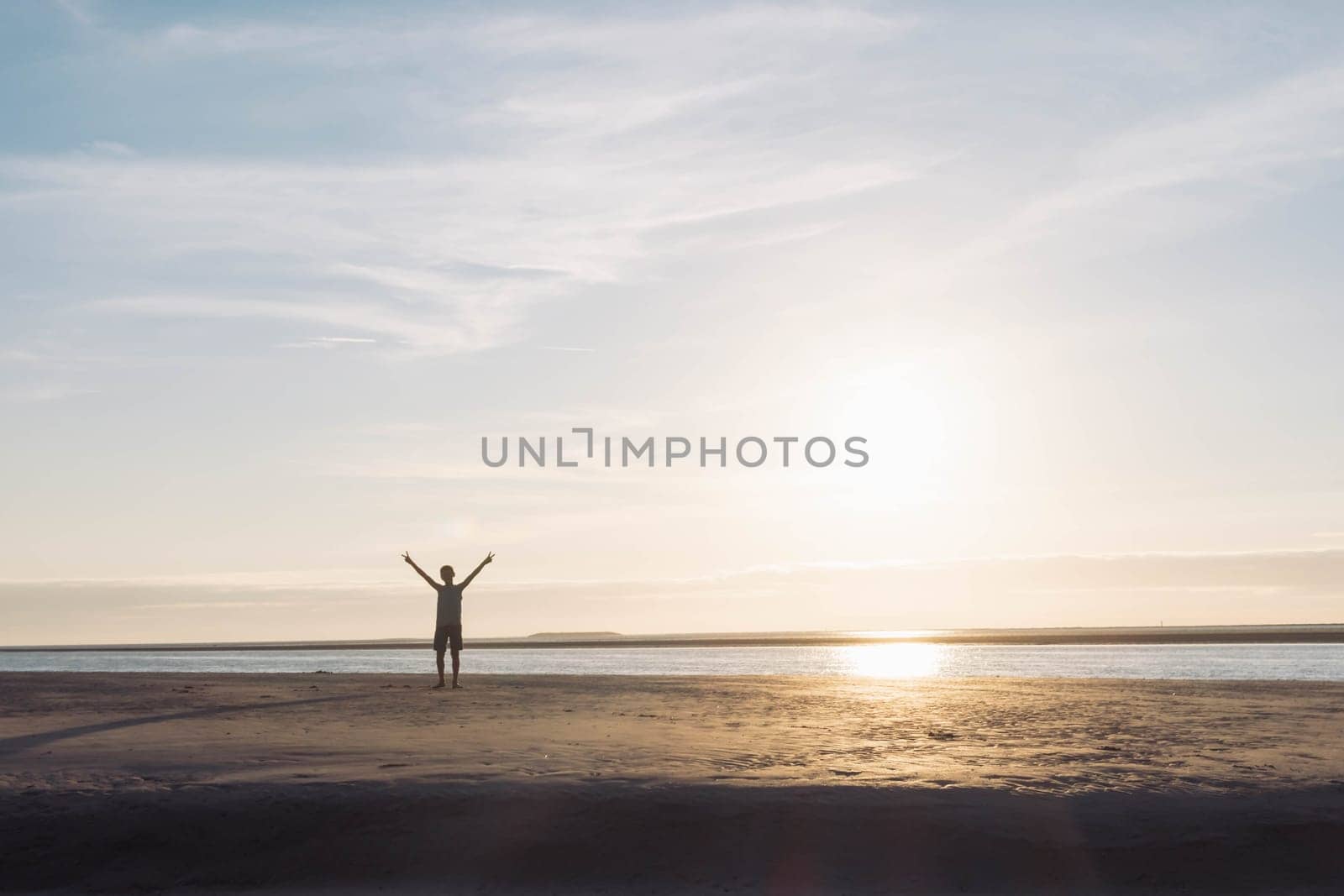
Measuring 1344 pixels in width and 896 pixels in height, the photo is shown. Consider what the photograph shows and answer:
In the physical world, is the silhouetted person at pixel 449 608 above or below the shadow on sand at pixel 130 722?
above

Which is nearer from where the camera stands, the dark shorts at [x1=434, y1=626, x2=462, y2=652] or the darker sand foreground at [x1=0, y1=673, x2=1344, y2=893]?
the darker sand foreground at [x1=0, y1=673, x2=1344, y2=893]

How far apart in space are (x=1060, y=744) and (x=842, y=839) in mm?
4582

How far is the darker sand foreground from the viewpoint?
369 inches

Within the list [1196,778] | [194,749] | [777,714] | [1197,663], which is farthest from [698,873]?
[1197,663]

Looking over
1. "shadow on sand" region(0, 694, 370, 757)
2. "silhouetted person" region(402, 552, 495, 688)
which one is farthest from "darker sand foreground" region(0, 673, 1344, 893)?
"silhouetted person" region(402, 552, 495, 688)

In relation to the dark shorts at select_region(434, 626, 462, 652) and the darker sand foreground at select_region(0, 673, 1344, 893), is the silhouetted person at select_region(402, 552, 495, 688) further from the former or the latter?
the darker sand foreground at select_region(0, 673, 1344, 893)

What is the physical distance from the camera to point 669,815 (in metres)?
9.86

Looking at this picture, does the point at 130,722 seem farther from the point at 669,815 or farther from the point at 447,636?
the point at 669,815

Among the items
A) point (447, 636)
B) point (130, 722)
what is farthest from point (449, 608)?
point (130, 722)

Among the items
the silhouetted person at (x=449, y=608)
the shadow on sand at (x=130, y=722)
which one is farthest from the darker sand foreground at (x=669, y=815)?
the silhouetted person at (x=449, y=608)

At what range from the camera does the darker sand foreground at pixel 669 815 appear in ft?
30.8

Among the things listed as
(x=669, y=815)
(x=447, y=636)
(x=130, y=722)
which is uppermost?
(x=447, y=636)

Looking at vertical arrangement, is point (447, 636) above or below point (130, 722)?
Answer: above

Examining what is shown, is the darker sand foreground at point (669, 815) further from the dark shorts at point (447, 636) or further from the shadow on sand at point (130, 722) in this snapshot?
the dark shorts at point (447, 636)
